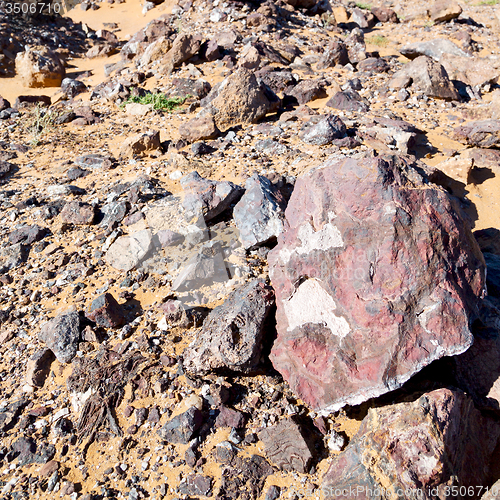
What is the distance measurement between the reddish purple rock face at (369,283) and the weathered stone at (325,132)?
2.50 m

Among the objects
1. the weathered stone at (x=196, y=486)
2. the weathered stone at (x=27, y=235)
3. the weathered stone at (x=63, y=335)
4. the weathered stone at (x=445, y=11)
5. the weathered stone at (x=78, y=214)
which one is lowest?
the weathered stone at (x=196, y=486)

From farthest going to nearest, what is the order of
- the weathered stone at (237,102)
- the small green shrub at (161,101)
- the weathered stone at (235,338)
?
the small green shrub at (161,101)
the weathered stone at (237,102)
the weathered stone at (235,338)

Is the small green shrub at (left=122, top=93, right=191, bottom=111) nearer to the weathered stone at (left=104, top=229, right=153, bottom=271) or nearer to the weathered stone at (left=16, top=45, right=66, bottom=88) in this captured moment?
the weathered stone at (left=16, top=45, right=66, bottom=88)

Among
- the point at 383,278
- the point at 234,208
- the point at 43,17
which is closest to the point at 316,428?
the point at 383,278

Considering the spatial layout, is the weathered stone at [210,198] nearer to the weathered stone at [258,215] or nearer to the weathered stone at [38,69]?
the weathered stone at [258,215]

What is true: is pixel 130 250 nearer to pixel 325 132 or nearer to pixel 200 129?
pixel 200 129

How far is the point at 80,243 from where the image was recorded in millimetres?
4051

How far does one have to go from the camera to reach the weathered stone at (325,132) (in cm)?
518

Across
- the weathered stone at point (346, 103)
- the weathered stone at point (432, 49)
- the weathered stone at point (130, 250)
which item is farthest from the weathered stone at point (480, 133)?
the weathered stone at point (130, 250)

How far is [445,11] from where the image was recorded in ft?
32.5

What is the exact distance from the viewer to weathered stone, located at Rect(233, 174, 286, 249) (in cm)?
369

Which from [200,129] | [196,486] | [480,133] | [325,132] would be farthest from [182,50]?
[196,486]

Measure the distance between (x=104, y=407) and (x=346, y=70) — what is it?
702cm

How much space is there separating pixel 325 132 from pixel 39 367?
4.04 metres
